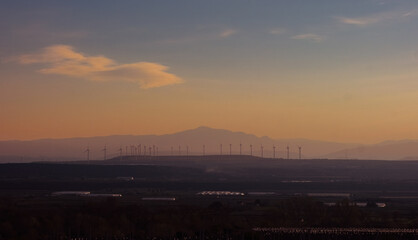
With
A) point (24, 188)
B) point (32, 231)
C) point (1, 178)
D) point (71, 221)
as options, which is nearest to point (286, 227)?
point (71, 221)

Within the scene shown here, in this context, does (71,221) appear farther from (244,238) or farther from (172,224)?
(244,238)

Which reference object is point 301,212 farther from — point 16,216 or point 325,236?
point 16,216

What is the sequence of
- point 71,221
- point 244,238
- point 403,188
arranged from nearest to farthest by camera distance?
point 244,238, point 71,221, point 403,188

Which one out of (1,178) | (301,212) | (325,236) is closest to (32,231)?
(325,236)

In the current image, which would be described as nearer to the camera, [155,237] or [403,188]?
[155,237]

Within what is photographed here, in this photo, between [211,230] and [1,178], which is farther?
[1,178]

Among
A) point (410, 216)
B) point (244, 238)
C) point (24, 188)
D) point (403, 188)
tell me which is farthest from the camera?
point (403, 188)
